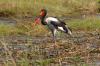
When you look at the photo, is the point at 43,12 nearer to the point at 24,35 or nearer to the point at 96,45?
the point at 24,35

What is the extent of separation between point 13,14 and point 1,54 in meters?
11.5

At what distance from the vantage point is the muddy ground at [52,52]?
912 cm

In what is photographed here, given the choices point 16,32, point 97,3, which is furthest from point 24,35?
point 97,3

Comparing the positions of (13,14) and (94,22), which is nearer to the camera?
(94,22)

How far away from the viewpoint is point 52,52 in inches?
439

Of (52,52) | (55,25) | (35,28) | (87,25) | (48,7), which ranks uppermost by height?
(52,52)

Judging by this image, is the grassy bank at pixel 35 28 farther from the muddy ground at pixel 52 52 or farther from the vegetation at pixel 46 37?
the muddy ground at pixel 52 52

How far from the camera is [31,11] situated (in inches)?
894

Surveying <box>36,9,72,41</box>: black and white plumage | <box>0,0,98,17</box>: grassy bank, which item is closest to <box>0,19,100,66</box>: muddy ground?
<box>36,9,72,41</box>: black and white plumage

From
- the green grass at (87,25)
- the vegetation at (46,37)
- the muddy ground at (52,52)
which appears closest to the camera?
the muddy ground at (52,52)

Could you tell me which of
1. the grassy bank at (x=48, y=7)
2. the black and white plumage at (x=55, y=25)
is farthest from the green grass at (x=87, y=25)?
the grassy bank at (x=48, y=7)

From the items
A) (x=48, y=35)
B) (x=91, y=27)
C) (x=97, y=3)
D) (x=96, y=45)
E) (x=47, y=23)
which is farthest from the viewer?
(x=97, y=3)

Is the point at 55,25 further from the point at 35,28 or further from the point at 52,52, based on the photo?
the point at 52,52

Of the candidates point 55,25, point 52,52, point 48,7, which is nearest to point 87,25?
point 55,25
